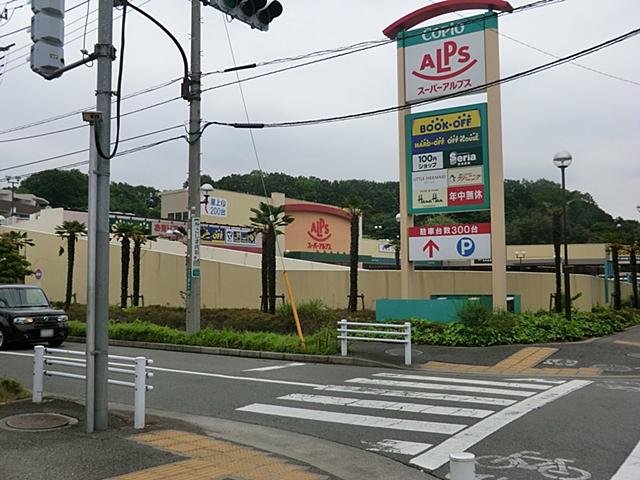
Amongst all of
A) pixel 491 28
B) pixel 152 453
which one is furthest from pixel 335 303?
pixel 152 453

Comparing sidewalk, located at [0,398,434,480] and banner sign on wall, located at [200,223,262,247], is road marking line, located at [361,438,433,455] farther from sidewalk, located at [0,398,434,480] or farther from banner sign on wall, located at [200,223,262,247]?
banner sign on wall, located at [200,223,262,247]

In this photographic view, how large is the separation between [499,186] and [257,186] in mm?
61397

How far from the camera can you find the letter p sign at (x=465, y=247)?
17.9 meters

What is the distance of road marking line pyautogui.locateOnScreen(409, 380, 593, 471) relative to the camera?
6.33 meters

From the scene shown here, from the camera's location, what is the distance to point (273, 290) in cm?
2088

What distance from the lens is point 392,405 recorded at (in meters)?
9.05

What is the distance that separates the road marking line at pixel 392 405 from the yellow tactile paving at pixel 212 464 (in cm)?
278

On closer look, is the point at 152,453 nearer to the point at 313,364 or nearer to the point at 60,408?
the point at 60,408

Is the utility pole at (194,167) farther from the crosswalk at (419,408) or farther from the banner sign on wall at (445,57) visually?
the crosswalk at (419,408)

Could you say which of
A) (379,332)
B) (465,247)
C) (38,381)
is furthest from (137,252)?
(38,381)

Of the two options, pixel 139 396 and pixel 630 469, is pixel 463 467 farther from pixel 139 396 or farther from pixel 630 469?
pixel 139 396

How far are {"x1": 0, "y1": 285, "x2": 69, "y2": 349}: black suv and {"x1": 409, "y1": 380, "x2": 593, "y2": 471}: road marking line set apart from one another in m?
13.0

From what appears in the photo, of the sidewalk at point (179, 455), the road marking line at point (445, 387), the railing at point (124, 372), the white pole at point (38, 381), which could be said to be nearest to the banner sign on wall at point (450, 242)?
the road marking line at point (445, 387)

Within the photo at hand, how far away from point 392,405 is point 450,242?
9919mm
